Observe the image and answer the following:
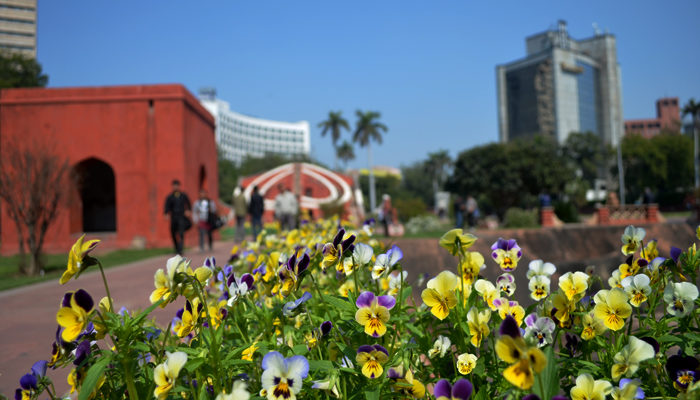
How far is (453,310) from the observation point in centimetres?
147

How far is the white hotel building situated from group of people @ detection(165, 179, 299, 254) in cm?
10320

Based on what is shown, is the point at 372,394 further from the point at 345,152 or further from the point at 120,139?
the point at 345,152

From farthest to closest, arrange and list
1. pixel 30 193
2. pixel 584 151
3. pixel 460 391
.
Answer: pixel 584 151 → pixel 30 193 → pixel 460 391

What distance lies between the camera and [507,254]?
1.72 metres

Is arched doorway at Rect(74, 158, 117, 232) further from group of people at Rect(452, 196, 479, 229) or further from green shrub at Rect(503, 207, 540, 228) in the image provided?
green shrub at Rect(503, 207, 540, 228)

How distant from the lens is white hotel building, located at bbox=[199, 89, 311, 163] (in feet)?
401

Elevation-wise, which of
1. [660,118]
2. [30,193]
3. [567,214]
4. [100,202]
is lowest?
[567,214]

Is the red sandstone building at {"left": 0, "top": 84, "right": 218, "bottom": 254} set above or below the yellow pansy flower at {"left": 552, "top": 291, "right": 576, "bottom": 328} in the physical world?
above

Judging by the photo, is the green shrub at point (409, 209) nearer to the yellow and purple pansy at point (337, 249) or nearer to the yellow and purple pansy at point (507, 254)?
the yellow and purple pansy at point (507, 254)

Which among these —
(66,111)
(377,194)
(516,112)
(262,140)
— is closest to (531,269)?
(66,111)

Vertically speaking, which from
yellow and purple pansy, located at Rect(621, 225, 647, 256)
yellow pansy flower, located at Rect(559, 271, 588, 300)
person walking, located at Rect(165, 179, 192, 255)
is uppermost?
person walking, located at Rect(165, 179, 192, 255)

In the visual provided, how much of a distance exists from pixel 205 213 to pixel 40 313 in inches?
228

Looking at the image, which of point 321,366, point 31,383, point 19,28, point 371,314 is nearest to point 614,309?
point 371,314

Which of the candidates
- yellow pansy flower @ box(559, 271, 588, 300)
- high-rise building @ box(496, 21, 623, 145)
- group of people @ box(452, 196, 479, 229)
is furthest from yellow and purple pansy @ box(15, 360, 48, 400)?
high-rise building @ box(496, 21, 623, 145)
